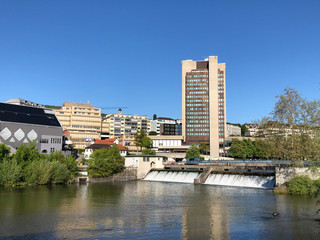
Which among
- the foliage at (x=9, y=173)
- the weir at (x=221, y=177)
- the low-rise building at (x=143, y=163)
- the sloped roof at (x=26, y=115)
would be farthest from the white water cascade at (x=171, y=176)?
the sloped roof at (x=26, y=115)

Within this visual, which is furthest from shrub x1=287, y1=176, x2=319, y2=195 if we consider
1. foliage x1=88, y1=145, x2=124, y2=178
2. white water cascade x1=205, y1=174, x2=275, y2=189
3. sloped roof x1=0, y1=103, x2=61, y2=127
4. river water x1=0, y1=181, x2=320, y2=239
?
sloped roof x1=0, y1=103, x2=61, y2=127

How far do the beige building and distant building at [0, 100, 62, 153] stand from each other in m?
74.1

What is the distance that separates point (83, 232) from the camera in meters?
27.7

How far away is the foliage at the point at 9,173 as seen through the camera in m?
59.2

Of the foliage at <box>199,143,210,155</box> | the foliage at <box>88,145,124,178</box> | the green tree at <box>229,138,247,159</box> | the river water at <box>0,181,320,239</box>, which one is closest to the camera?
the river water at <box>0,181,320,239</box>

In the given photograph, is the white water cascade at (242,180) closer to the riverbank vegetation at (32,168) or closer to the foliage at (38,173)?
the riverbank vegetation at (32,168)

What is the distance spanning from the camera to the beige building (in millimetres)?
170875

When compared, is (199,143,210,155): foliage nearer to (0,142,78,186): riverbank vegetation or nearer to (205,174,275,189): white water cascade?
(205,174,275,189): white water cascade

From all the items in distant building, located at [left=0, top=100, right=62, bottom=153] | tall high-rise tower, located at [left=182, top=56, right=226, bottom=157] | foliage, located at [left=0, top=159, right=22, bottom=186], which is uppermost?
tall high-rise tower, located at [left=182, top=56, right=226, bottom=157]

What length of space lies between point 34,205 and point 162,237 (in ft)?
73.9

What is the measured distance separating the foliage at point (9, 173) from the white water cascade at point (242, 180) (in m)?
41.5

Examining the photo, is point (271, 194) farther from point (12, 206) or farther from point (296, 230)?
point (12, 206)

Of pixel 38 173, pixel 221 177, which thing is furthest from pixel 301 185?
pixel 38 173

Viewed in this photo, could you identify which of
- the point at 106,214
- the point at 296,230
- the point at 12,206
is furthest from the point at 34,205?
the point at 296,230
